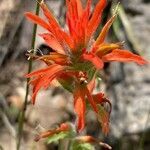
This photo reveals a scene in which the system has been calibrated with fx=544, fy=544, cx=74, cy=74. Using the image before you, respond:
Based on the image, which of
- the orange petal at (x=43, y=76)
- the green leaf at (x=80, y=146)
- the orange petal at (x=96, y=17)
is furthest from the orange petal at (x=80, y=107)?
the green leaf at (x=80, y=146)

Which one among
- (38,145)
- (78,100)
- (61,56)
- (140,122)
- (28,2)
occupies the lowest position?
(38,145)

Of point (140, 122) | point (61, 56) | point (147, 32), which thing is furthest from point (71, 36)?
point (147, 32)

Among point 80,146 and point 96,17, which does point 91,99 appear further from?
point 80,146

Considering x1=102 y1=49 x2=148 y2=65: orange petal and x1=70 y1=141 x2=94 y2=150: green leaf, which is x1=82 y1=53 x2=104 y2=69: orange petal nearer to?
x1=102 y1=49 x2=148 y2=65: orange petal

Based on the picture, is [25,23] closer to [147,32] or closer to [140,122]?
[147,32]

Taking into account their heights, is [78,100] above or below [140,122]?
above

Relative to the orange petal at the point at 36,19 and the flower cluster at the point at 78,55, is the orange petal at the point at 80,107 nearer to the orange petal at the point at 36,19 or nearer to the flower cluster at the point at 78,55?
the flower cluster at the point at 78,55

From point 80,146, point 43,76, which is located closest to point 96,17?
point 43,76

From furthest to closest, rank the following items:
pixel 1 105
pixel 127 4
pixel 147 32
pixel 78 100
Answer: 1. pixel 127 4
2. pixel 147 32
3. pixel 1 105
4. pixel 78 100
